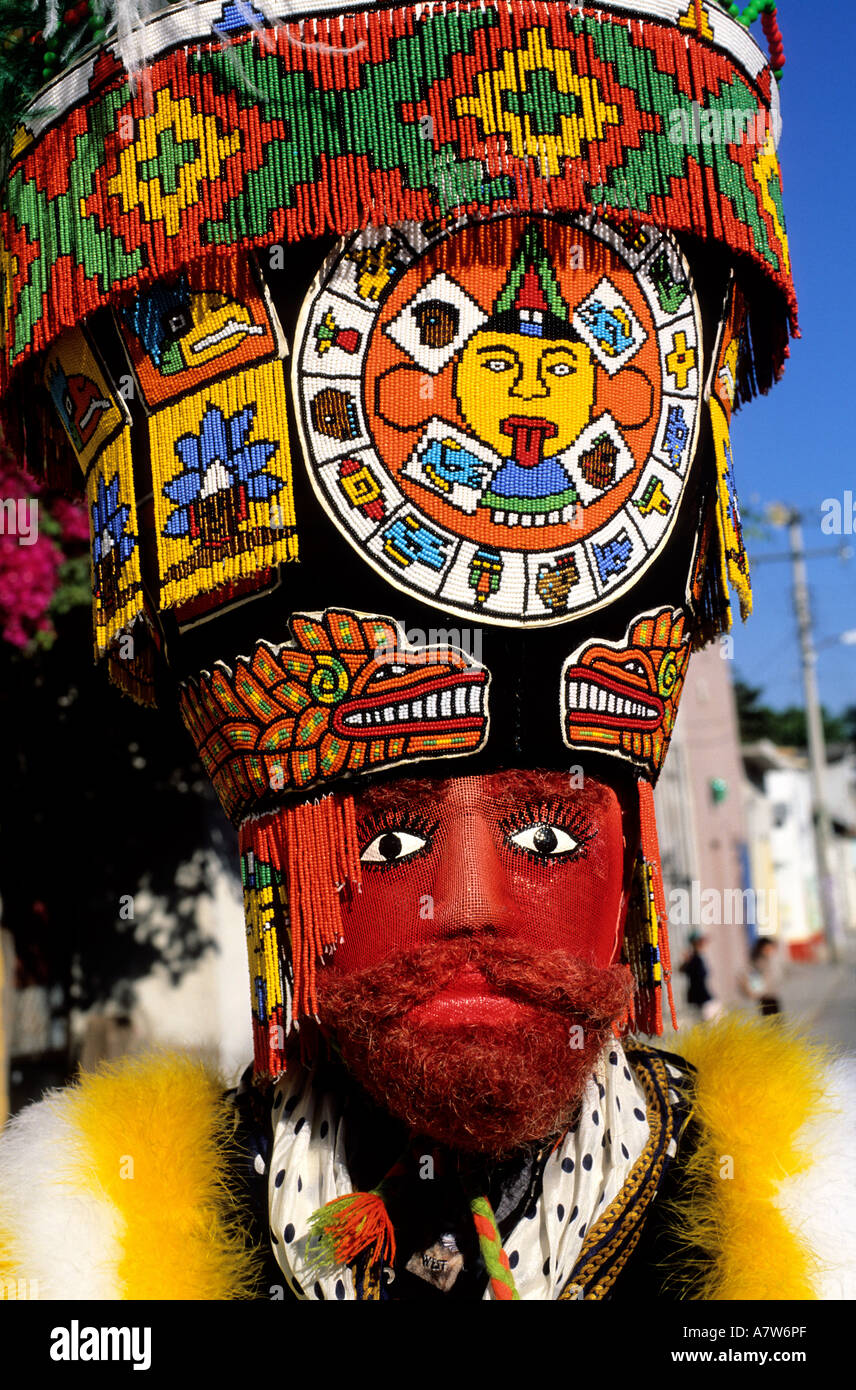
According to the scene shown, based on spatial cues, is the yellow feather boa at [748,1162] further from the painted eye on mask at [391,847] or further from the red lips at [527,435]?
the red lips at [527,435]

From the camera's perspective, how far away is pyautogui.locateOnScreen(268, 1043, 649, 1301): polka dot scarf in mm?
2168

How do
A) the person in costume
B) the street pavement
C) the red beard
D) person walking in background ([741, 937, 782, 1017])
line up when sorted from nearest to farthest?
1. the red beard
2. the person in costume
3. person walking in background ([741, 937, 782, 1017])
4. the street pavement

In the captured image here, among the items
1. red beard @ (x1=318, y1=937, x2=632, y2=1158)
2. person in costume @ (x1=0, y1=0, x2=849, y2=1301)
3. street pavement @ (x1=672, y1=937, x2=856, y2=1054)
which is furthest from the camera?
street pavement @ (x1=672, y1=937, x2=856, y2=1054)

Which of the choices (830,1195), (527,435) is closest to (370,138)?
(527,435)

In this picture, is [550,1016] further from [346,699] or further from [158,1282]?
[158,1282]

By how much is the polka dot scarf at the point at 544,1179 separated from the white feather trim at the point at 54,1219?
0.97 ft

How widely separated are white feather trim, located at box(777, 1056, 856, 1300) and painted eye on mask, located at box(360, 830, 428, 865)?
939 mm

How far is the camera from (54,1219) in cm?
224

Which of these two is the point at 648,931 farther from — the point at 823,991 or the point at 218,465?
the point at 823,991

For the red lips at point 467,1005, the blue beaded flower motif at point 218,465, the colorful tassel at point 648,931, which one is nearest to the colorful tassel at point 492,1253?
the red lips at point 467,1005

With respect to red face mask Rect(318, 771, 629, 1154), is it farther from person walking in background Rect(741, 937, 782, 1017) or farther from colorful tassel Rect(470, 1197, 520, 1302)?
person walking in background Rect(741, 937, 782, 1017)

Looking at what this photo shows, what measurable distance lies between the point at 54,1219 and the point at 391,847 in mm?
880

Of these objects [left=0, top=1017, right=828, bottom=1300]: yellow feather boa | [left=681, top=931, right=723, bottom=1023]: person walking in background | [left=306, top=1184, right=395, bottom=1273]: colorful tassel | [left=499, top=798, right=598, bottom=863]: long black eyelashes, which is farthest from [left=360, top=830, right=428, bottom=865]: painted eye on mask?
[left=681, top=931, right=723, bottom=1023]: person walking in background

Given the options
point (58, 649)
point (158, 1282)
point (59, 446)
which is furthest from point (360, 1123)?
point (58, 649)
